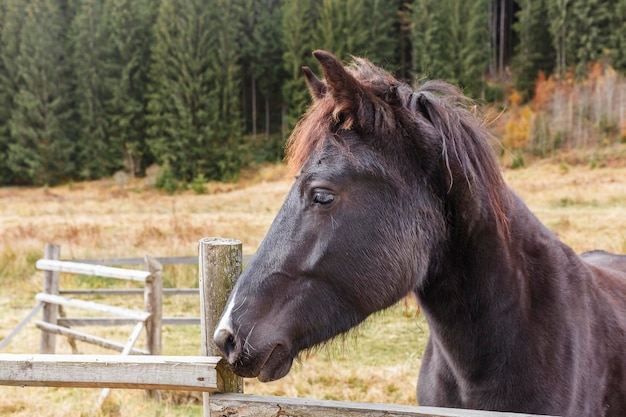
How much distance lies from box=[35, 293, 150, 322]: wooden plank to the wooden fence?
4037 millimetres

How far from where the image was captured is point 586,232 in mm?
Result: 12289

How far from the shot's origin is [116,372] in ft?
6.87

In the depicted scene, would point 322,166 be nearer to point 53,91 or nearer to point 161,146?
point 161,146

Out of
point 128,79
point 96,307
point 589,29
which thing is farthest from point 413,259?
point 589,29

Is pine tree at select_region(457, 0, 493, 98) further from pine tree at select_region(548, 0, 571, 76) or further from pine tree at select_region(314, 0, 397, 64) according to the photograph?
pine tree at select_region(314, 0, 397, 64)

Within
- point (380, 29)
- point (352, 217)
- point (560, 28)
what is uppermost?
point (380, 29)

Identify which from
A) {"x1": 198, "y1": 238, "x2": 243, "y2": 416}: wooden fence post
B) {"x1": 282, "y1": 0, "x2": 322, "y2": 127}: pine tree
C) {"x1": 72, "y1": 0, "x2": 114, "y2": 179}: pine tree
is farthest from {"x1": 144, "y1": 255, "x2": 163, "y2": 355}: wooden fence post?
{"x1": 72, "y1": 0, "x2": 114, "y2": 179}: pine tree

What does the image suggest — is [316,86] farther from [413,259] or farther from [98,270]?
[98,270]

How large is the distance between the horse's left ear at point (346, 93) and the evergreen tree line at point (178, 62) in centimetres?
3649

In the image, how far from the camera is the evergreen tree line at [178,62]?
129 ft

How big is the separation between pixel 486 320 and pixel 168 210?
23305mm

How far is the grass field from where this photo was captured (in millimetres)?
5719

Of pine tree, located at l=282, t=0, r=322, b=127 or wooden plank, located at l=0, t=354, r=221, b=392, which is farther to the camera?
pine tree, located at l=282, t=0, r=322, b=127

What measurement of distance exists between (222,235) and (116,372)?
12219 mm
